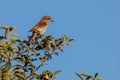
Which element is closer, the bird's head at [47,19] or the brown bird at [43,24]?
the brown bird at [43,24]

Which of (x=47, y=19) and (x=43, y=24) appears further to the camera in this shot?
(x=47, y=19)

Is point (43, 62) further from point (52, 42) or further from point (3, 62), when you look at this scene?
point (3, 62)

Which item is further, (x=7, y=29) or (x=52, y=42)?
(x=52, y=42)

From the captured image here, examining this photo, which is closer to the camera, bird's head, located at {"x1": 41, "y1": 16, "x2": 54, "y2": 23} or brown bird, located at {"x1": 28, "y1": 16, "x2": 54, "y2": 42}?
brown bird, located at {"x1": 28, "y1": 16, "x2": 54, "y2": 42}

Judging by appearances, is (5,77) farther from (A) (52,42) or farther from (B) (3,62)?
(A) (52,42)

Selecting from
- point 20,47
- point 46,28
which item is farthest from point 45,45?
point 46,28

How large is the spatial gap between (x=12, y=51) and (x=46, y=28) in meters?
6.99

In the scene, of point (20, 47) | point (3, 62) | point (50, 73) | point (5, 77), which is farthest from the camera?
point (20, 47)

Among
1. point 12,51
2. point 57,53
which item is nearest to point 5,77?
point 12,51

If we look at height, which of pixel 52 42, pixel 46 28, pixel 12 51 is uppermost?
pixel 46 28

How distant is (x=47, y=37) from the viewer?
8828 millimetres

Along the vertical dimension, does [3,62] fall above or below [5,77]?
above

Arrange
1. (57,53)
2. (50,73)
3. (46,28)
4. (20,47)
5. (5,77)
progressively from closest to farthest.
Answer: (5,77)
(50,73)
(20,47)
(57,53)
(46,28)

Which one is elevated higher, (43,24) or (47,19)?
(47,19)
